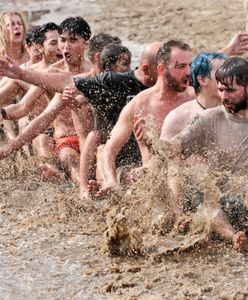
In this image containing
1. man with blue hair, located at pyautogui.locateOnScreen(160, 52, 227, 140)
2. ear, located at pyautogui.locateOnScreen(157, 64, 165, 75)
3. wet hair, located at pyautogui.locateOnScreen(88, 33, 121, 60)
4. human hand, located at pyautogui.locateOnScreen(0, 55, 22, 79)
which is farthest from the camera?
wet hair, located at pyautogui.locateOnScreen(88, 33, 121, 60)

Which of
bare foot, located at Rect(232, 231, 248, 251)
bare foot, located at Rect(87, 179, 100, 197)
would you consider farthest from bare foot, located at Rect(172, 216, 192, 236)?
bare foot, located at Rect(87, 179, 100, 197)

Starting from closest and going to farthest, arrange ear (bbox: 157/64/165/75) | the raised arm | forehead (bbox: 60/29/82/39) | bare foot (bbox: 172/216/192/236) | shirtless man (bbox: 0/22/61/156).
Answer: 1. bare foot (bbox: 172/216/192/236)
2. ear (bbox: 157/64/165/75)
3. forehead (bbox: 60/29/82/39)
4. the raised arm
5. shirtless man (bbox: 0/22/61/156)

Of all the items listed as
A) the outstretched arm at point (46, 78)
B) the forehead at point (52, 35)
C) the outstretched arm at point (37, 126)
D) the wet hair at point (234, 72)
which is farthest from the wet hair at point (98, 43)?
the wet hair at point (234, 72)

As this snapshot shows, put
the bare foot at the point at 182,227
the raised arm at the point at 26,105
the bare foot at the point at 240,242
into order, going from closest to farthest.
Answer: the bare foot at the point at 240,242 → the bare foot at the point at 182,227 → the raised arm at the point at 26,105

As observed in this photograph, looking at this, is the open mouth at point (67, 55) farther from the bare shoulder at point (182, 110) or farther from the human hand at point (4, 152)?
the bare shoulder at point (182, 110)

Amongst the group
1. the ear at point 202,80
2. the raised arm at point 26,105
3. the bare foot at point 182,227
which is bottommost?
the raised arm at point 26,105

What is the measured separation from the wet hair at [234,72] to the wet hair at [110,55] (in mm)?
1715

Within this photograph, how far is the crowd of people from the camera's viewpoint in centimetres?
620

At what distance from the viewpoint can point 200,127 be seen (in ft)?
20.4

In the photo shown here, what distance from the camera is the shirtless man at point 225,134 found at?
6.16 metres

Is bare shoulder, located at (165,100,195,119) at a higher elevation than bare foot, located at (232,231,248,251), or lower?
higher

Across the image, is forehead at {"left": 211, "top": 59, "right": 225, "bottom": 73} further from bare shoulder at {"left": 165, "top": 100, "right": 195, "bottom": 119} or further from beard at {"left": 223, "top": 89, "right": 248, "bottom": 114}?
beard at {"left": 223, "top": 89, "right": 248, "bottom": 114}

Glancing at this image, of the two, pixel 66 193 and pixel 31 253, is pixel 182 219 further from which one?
pixel 66 193

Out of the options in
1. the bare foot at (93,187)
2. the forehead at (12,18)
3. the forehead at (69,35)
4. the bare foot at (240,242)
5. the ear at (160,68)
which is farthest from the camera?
the forehead at (12,18)
